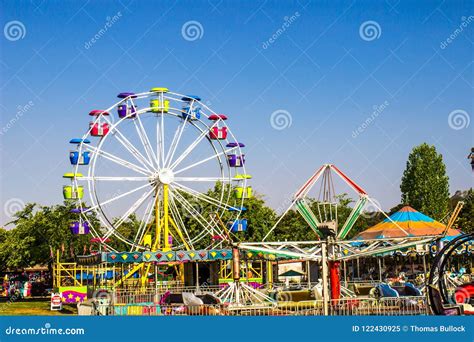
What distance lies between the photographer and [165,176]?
1580 inches

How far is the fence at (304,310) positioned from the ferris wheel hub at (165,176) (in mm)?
13664

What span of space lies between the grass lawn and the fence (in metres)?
9.00

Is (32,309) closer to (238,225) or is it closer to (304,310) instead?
(238,225)

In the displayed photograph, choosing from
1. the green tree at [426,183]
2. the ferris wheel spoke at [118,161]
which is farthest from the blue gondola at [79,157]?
the green tree at [426,183]

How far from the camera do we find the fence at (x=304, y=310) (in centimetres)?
2348

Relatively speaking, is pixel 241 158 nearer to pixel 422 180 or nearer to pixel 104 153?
pixel 104 153

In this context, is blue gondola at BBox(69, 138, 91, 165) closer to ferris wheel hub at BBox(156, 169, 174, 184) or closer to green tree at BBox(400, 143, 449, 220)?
ferris wheel hub at BBox(156, 169, 174, 184)

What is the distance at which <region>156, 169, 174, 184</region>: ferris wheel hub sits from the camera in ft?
131

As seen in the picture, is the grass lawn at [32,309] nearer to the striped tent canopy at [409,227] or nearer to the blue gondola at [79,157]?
the blue gondola at [79,157]

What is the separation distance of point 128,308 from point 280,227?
4443 centimetres

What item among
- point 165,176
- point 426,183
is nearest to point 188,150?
point 165,176

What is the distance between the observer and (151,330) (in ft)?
60.4

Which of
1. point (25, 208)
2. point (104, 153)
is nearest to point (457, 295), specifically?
point (104, 153)

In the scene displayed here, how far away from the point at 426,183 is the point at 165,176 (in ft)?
125
